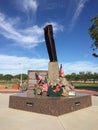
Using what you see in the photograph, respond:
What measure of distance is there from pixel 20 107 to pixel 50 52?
3.77 meters

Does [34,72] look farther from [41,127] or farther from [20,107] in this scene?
[41,127]

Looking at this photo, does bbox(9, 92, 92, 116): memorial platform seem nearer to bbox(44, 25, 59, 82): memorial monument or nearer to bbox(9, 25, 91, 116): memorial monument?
bbox(9, 25, 91, 116): memorial monument

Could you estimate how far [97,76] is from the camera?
83.1m

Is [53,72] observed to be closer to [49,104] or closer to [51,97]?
[51,97]

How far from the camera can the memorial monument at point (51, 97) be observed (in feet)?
23.9

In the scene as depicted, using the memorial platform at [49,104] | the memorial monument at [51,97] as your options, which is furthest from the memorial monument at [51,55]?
the memorial platform at [49,104]

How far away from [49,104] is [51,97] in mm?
1255

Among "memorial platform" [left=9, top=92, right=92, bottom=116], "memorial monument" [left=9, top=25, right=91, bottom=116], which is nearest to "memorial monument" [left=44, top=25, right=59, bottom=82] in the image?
"memorial monument" [left=9, top=25, right=91, bottom=116]

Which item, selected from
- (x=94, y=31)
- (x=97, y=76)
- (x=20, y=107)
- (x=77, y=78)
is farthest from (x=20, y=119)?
(x=77, y=78)

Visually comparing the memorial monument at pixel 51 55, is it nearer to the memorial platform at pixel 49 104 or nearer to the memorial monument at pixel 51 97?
the memorial monument at pixel 51 97

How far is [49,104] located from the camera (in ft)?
23.7

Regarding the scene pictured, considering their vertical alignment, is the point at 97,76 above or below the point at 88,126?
above

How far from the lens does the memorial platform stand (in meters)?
7.14

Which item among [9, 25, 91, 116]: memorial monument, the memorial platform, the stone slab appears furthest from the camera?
the stone slab
